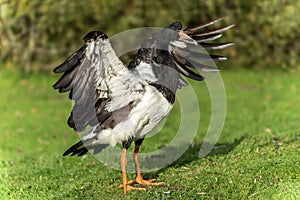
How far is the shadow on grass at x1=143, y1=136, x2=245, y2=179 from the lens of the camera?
7.91 m

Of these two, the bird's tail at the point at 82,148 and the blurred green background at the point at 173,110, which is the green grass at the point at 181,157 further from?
the bird's tail at the point at 82,148

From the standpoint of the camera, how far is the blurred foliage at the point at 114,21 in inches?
638

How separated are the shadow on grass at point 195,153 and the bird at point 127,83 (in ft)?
1.86

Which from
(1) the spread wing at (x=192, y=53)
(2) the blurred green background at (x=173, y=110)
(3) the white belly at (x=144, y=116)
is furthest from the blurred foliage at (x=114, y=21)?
(3) the white belly at (x=144, y=116)

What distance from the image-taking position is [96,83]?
682 cm

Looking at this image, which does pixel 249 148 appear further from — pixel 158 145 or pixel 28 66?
pixel 28 66

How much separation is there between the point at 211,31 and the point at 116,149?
2.92 m

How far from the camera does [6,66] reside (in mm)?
17609

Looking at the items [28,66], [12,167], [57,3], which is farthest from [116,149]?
[28,66]

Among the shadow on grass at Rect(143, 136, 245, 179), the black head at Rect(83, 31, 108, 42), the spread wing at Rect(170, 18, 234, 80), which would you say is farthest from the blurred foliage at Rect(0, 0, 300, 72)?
the black head at Rect(83, 31, 108, 42)

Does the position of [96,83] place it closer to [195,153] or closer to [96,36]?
[96,36]

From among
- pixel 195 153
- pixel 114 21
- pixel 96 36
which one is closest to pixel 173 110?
pixel 114 21

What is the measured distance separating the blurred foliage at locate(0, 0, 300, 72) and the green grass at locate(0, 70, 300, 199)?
168 cm

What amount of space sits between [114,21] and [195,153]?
28.2 feet
